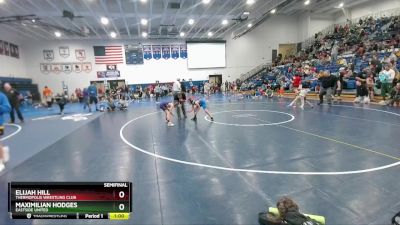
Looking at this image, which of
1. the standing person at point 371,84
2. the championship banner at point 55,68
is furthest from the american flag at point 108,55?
the standing person at point 371,84

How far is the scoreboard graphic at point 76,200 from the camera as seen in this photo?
1.78 metres

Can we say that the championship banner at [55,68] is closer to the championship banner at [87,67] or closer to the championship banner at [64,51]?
the championship banner at [64,51]

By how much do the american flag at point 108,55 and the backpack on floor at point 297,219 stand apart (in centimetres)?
2968

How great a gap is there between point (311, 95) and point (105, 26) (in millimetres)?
18584

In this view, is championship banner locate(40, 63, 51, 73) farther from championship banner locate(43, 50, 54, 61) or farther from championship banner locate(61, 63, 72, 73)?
championship banner locate(61, 63, 72, 73)

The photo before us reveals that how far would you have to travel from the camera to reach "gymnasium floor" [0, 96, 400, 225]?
354 centimetres

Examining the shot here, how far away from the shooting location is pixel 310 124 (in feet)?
29.3

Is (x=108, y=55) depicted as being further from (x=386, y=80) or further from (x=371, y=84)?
(x=386, y=80)

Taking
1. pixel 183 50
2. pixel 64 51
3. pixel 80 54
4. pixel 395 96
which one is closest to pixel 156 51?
pixel 183 50

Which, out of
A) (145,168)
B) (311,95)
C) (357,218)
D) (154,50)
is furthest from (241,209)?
(154,50)

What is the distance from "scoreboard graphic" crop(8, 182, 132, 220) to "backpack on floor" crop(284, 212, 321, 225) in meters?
1.72

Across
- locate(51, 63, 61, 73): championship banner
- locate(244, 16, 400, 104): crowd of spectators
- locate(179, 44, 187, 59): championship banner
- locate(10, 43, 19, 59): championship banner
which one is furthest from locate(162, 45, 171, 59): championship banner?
locate(10, 43, 19, 59): championship banner

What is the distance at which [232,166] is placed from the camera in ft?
17.1

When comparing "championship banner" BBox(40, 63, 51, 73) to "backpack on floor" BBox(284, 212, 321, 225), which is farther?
"championship banner" BBox(40, 63, 51, 73)
